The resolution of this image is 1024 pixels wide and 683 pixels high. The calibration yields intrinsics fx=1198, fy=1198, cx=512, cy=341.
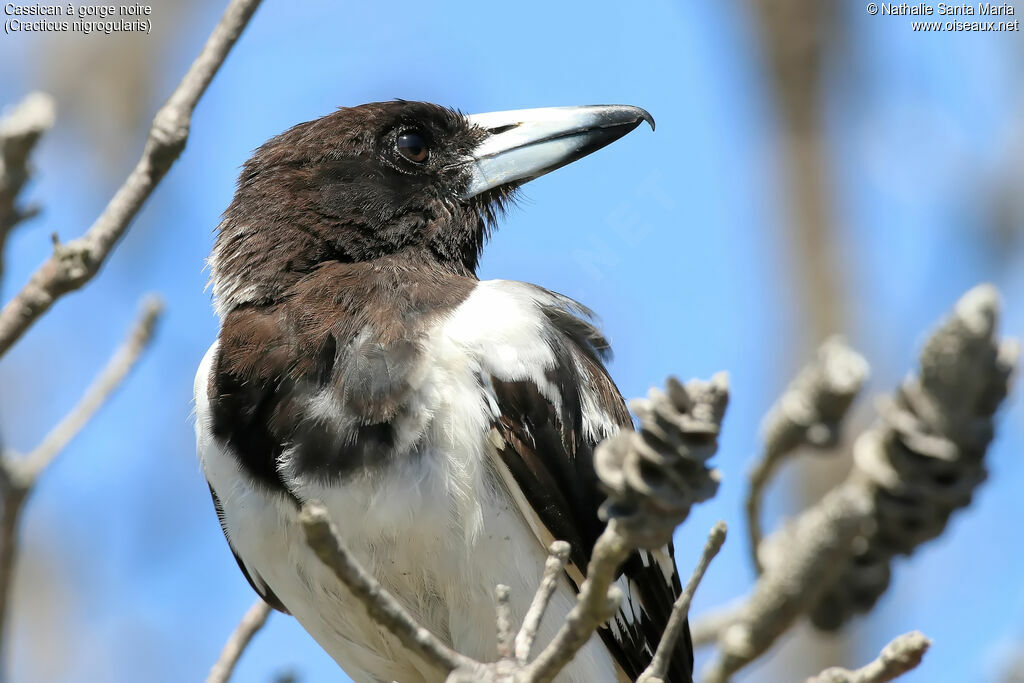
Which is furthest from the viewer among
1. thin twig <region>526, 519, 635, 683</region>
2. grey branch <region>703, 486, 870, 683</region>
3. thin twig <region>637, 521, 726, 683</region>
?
thin twig <region>637, 521, 726, 683</region>

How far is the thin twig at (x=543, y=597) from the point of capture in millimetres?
2373

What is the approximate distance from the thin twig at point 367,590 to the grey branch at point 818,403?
0.81 metres

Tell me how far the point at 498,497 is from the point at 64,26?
25.5 ft

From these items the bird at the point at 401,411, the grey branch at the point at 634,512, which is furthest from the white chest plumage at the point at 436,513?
the grey branch at the point at 634,512

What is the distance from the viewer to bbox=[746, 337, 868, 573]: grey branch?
1.42 m

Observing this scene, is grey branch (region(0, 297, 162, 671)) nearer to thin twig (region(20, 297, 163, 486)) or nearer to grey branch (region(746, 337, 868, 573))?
thin twig (region(20, 297, 163, 486))

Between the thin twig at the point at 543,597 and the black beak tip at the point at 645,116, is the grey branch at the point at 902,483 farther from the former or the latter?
the black beak tip at the point at 645,116

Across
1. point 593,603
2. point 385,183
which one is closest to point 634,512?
point 593,603

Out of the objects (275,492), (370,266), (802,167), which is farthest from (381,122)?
(802,167)

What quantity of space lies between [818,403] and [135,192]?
2.21m

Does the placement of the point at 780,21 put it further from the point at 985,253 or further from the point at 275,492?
the point at 275,492

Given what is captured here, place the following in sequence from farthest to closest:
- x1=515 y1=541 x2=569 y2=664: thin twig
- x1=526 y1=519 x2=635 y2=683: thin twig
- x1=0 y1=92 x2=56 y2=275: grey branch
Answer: x1=0 y1=92 x2=56 y2=275: grey branch → x1=515 y1=541 x2=569 y2=664: thin twig → x1=526 y1=519 x2=635 y2=683: thin twig

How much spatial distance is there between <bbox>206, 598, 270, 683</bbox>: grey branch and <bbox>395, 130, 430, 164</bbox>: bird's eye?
1.71m

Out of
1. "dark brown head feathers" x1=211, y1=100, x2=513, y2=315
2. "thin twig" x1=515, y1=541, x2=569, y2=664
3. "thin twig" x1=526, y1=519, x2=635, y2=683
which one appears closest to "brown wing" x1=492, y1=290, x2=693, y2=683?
"dark brown head feathers" x1=211, y1=100, x2=513, y2=315
